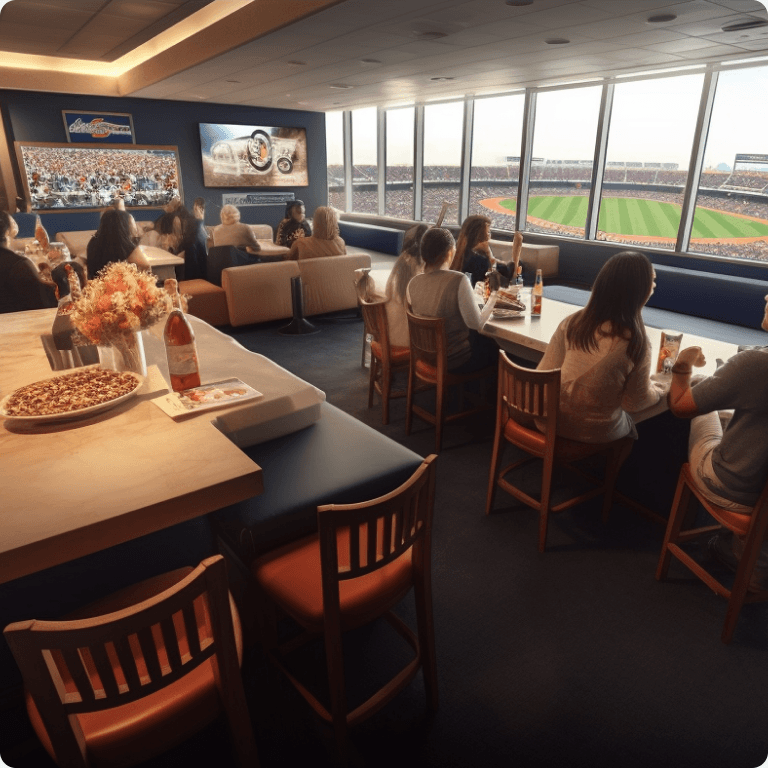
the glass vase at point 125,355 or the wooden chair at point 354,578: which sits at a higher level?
the glass vase at point 125,355

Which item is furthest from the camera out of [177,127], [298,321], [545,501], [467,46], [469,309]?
[177,127]

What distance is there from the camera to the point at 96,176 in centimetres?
850

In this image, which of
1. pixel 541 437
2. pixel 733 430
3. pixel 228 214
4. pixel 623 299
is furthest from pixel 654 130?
pixel 733 430

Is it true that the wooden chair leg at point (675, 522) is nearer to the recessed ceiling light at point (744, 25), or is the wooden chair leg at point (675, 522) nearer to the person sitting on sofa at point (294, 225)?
the recessed ceiling light at point (744, 25)

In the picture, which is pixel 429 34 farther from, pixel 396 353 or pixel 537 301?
pixel 396 353

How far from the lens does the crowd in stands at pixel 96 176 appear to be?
8062 mm

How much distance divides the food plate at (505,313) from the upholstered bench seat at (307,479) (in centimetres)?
140

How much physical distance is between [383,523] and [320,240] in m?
5.06

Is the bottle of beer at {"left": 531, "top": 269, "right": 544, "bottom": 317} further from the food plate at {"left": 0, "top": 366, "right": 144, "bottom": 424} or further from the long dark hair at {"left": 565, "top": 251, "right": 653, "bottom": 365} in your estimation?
the food plate at {"left": 0, "top": 366, "right": 144, "bottom": 424}

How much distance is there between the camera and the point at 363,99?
28.8ft

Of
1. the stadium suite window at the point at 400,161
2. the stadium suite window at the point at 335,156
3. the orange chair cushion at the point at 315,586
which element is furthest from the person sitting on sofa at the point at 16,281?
the stadium suite window at the point at 335,156

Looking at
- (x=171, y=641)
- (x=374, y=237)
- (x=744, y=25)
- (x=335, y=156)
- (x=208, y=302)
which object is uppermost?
(x=744, y=25)

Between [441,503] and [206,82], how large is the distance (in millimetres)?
6620

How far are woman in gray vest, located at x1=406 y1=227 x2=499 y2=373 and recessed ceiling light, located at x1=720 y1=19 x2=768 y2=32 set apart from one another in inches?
111
